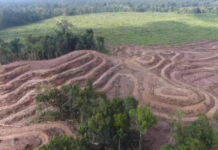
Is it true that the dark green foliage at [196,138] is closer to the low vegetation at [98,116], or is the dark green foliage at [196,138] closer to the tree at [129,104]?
the low vegetation at [98,116]

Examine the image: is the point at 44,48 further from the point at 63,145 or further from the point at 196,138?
the point at 196,138

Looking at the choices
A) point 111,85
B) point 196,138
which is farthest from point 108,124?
point 111,85

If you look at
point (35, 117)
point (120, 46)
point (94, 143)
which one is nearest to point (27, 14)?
point (120, 46)

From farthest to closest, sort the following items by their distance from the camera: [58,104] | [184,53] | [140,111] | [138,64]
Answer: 1. [184,53]
2. [138,64]
3. [58,104]
4. [140,111]

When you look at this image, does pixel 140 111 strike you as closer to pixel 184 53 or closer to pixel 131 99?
pixel 131 99

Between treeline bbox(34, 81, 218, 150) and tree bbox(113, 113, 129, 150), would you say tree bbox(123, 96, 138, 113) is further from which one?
tree bbox(113, 113, 129, 150)

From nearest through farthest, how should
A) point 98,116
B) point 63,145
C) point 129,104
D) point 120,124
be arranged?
point 63,145 → point 98,116 → point 120,124 → point 129,104
